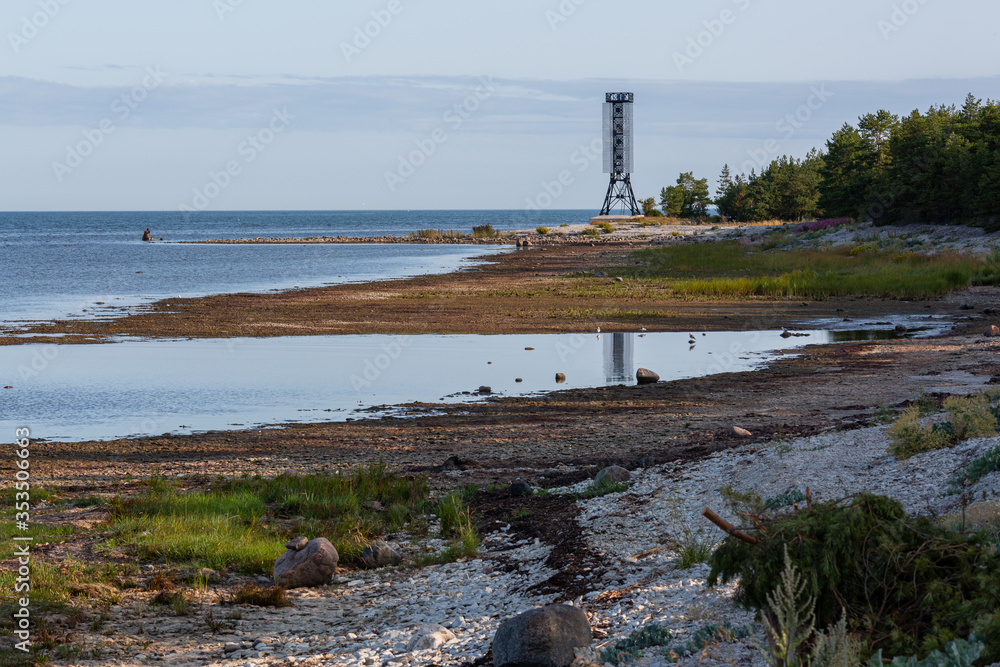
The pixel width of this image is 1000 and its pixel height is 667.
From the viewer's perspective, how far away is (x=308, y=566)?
7.88m

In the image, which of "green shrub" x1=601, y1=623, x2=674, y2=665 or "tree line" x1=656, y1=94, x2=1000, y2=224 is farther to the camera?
"tree line" x1=656, y1=94, x2=1000, y2=224

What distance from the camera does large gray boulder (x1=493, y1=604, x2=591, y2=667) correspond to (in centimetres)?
530

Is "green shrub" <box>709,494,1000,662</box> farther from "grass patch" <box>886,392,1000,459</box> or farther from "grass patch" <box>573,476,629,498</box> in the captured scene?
"grass patch" <box>573,476,629,498</box>

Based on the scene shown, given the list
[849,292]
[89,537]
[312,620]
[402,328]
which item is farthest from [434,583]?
[849,292]

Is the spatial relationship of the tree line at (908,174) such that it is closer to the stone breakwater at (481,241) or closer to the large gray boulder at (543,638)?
the stone breakwater at (481,241)

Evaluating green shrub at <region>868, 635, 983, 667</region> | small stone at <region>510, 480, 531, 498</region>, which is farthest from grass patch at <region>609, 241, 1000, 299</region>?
green shrub at <region>868, 635, 983, 667</region>

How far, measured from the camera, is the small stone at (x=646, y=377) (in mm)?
17828

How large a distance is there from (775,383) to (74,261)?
60.2m

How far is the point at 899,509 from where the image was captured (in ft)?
17.0

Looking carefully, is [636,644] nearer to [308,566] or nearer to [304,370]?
[308,566]

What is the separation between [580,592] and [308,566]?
8.45 ft

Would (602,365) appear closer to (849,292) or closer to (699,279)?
(849,292)

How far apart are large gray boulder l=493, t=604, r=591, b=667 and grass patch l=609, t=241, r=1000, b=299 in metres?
30.4

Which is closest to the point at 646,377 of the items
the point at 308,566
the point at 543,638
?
the point at 308,566
